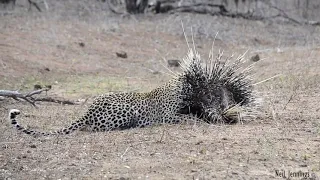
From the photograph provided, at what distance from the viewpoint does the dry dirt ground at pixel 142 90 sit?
18.5 ft

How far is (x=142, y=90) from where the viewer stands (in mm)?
10719

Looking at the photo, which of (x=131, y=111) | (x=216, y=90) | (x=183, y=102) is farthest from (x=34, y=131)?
(x=216, y=90)

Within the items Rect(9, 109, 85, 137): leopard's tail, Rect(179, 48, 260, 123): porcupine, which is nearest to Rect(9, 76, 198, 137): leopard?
Rect(9, 109, 85, 137): leopard's tail

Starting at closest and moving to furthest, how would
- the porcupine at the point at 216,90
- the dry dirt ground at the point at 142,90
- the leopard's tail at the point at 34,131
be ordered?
1. the dry dirt ground at the point at 142,90
2. the leopard's tail at the point at 34,131
3. the porcupine at the point at 216,90

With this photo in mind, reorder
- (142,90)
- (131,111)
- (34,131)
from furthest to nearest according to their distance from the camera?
(142,90) < (131,111) < (34,131)

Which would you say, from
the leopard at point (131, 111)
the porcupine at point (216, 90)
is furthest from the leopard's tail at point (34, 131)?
the porcupine at point (216, 90)

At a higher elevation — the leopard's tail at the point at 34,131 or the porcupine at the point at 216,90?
the porcupine at the point at 216,90

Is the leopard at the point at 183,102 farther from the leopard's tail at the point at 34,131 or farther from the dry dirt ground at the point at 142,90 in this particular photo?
the dry dirt ground at the point at 142,90

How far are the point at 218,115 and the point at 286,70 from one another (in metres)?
4.55

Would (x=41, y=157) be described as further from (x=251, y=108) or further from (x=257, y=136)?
(x=251, y=108)

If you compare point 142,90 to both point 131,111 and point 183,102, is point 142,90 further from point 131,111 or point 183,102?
point 131,111

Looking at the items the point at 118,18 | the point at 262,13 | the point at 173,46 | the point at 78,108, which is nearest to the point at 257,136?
the point at 78,108

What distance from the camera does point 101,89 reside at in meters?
11.1

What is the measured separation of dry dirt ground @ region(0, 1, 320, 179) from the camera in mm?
5645
